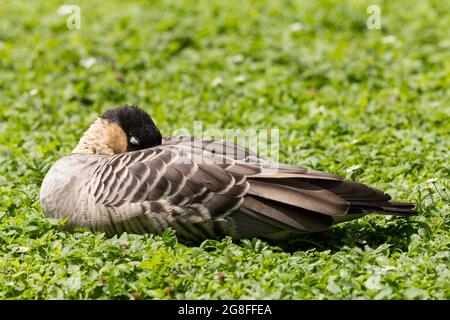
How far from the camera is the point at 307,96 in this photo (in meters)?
9.38

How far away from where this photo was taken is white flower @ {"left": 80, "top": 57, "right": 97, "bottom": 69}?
10109 millimetres

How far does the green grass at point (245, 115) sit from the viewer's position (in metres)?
5.19

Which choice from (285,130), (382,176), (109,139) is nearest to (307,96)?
(285,130)

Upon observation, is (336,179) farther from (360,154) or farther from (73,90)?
(73,90)

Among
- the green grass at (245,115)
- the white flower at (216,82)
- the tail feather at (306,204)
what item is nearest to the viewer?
the green grass at (245,115)

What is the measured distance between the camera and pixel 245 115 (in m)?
8.91

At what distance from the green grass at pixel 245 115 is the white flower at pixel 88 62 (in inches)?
5.1

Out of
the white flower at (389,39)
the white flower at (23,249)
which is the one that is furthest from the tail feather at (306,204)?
the white flower at (389,39)

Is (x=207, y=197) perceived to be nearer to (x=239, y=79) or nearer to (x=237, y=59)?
(x=239, y=79)

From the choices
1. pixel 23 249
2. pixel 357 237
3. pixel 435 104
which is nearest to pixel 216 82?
pixel 435 104

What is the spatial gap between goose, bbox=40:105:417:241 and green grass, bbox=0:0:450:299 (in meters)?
0.16

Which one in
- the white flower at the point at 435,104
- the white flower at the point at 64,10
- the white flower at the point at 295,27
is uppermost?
the white flower at the point at 64,10

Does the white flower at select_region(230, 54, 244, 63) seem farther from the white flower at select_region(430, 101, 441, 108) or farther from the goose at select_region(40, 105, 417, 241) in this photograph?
the goose at select_region(40, 105, 417, 241)

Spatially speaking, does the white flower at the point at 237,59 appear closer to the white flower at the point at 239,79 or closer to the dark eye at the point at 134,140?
the white flower at the point at 239,79
